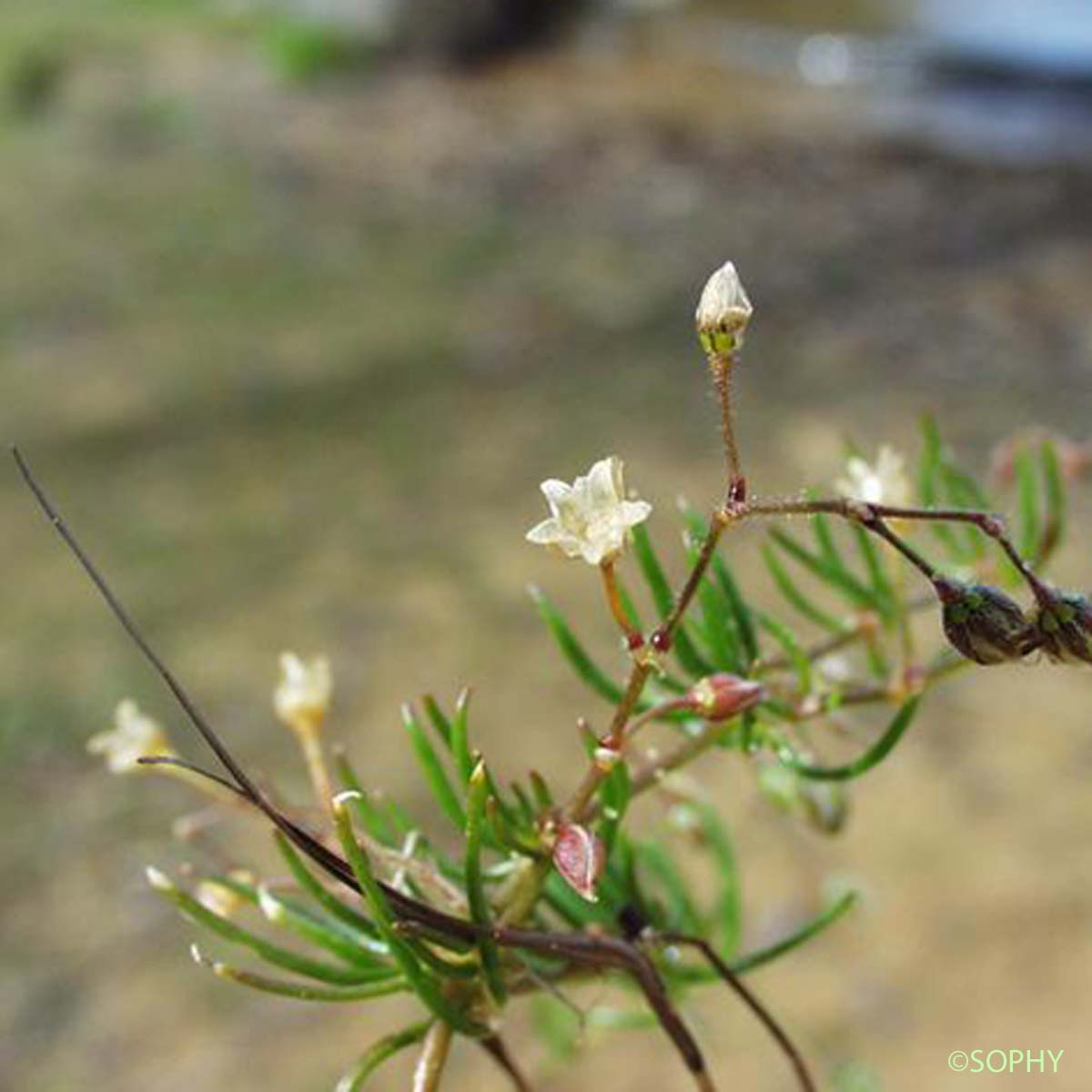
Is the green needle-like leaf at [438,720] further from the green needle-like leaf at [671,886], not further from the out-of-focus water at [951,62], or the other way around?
the out-of-focus water at [951,62]

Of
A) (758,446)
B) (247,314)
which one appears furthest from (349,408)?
(758,446)

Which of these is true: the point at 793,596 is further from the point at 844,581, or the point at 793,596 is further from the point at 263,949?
the point at 263,949

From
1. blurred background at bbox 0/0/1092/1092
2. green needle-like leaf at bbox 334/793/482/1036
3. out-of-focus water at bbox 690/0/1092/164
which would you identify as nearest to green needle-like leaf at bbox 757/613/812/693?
green needle-like leaf at bbox 334/793/482/1036

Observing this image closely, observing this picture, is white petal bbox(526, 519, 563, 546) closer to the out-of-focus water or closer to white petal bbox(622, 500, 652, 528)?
white petal bbox(622, 500, 652, 528)

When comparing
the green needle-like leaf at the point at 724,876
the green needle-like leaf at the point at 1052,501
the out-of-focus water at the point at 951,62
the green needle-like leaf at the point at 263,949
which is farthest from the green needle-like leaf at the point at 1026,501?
the out-of-focus water at the point at 951,62

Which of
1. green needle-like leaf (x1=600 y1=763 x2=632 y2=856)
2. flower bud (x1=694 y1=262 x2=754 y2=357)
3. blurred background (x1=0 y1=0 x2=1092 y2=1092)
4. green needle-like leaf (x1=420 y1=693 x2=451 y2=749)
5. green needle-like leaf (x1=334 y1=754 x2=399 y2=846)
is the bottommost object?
green needle-like leaf (x1=600 y1=763 x2=632 y2=856)

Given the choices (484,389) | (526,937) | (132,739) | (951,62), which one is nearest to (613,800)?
(526,937)
